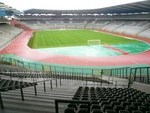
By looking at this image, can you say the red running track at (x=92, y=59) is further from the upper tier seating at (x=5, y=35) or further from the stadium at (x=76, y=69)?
the upper tier seating at (x=5, y=35)

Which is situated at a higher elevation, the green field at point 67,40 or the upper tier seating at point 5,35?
the upper tier seating at point 5,35

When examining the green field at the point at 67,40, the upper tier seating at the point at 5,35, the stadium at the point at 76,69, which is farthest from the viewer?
the green field at the point at 67,40

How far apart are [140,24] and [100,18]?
3406 centimetres

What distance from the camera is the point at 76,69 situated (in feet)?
79.0

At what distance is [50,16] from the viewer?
102375mm

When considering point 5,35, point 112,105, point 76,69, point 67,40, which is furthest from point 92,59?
point 5,35

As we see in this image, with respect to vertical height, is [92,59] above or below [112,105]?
below

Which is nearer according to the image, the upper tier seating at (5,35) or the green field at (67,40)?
the upper tier seating at (5,35)

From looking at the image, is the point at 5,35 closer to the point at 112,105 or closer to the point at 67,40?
the point at 67,40

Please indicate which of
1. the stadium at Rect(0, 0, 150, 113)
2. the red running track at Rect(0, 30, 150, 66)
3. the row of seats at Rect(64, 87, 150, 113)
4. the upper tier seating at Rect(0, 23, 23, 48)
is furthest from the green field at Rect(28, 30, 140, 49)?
the row of seats at Rect(64, 87, 150, 113)

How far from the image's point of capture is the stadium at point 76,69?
5.84 metres

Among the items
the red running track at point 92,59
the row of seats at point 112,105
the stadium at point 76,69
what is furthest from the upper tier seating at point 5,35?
the row of seats at point 112,105

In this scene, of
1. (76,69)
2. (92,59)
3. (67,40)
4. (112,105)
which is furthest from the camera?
(67,40)

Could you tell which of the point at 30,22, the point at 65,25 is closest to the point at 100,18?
the point at 65,25
